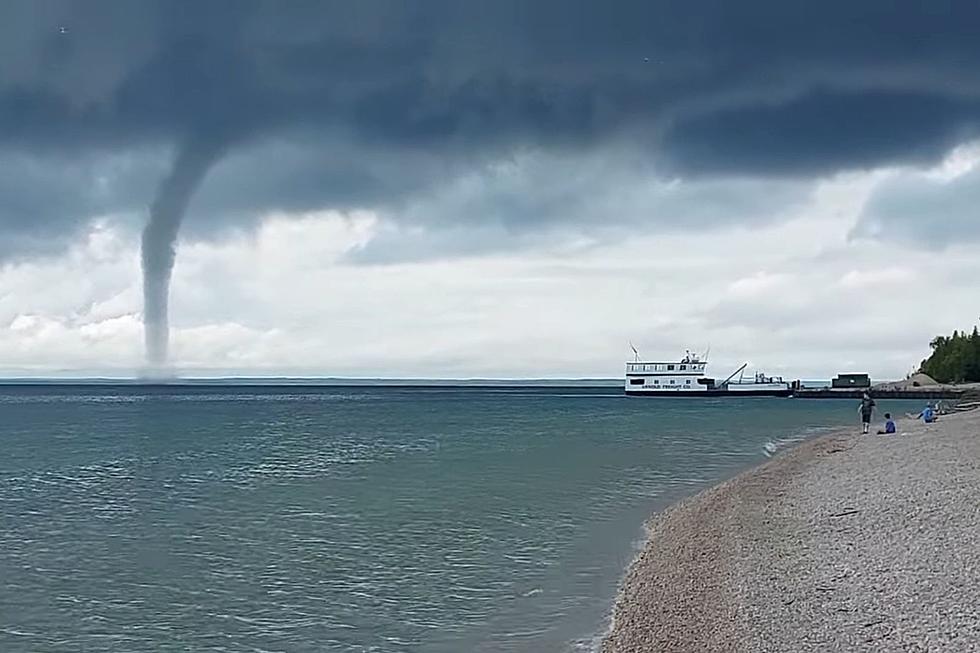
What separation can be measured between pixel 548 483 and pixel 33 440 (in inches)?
1758

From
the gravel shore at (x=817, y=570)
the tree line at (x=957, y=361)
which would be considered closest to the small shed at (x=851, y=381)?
the tree line at (x=957, y=361)

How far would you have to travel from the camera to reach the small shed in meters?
180

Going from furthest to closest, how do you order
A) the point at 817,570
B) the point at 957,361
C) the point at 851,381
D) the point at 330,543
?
the point at 851,381 < the point at 957,361 < the point at 330,543 < the point at 817,570

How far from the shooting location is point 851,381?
181 metres

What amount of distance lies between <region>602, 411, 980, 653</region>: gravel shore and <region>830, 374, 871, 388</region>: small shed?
516 ft

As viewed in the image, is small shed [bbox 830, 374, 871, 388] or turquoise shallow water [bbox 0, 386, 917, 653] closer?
turquoise shallow water [bbox 0, 386, 917, 653]

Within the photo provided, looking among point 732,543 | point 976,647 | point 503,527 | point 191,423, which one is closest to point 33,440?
point 191,423

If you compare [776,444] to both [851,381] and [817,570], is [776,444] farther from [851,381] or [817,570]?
Result: [851,381]

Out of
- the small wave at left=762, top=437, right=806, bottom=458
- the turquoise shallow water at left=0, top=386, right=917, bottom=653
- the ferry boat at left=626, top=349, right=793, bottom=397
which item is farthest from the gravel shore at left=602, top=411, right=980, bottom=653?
the ferry boat at left=626, top=349, right=793, bottom=397

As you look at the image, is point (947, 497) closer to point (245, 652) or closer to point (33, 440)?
point (245, 652)

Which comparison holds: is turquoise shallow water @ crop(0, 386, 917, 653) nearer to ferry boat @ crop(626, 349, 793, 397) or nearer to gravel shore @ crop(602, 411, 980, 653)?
gravel shore @ crop(602, 411, 980, 653)

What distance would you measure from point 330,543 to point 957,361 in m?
146

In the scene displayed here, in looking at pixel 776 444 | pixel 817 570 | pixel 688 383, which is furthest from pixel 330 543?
pixel 688 383

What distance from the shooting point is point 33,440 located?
69500 mm
